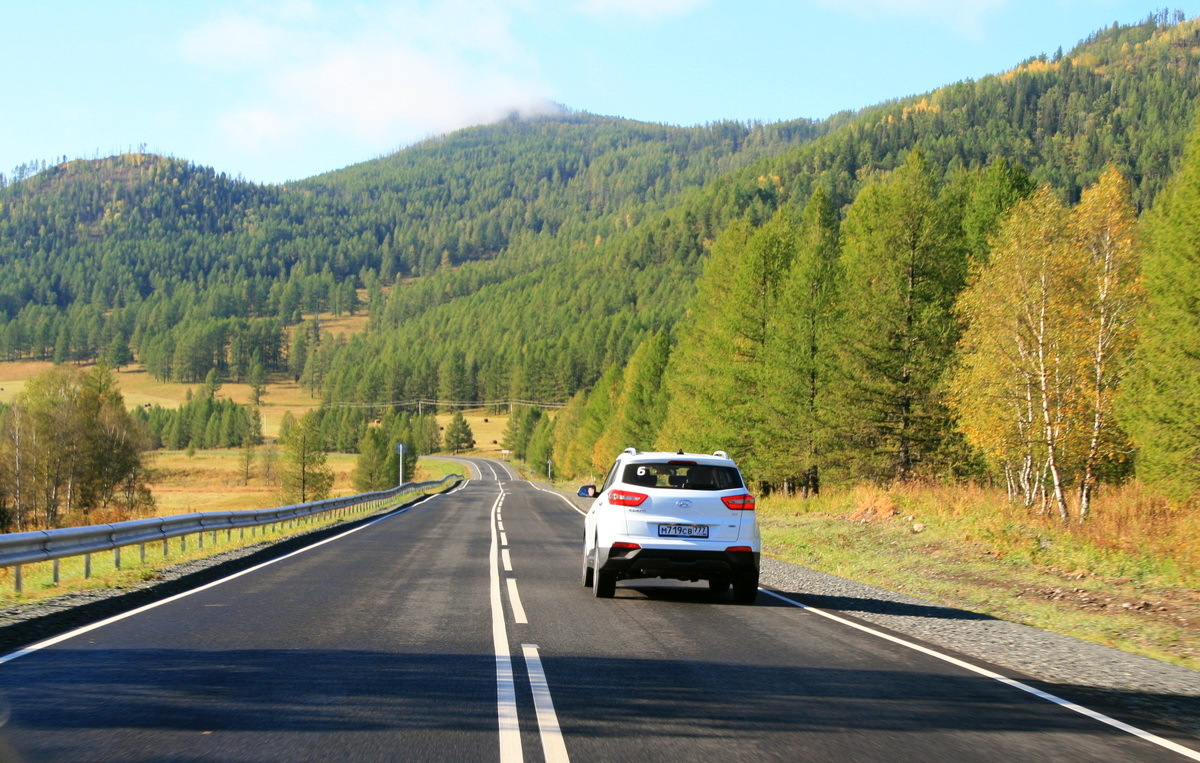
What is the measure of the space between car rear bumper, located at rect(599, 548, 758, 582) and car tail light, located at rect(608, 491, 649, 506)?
58 cm

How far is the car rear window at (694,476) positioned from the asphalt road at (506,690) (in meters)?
1.55

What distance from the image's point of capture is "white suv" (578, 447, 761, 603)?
10938mm

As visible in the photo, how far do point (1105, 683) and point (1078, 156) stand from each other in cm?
18787

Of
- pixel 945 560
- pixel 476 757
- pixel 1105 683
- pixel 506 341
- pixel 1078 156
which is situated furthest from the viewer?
pixel 506 341

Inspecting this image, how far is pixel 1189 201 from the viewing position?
26.1 metres

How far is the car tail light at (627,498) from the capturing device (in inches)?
437

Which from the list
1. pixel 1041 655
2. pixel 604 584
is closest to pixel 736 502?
pixel 604 584

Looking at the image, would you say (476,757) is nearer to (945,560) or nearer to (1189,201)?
(945,560)

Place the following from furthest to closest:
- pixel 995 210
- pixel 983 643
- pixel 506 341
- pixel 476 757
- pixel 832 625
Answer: pixel 506 341 < pixel 995 210 < pixel 832 625 < pixel 983 643 < pixel 476 757

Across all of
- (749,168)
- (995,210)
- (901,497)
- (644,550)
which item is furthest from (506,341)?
(644,550)

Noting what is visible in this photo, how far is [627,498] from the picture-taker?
1117cm

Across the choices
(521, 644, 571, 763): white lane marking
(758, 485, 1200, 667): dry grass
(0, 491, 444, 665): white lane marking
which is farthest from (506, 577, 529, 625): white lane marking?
(758, 485, 1200, 667): dry grass

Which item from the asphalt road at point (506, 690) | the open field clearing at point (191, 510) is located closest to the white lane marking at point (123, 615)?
the asphalt road at point (506, 690)

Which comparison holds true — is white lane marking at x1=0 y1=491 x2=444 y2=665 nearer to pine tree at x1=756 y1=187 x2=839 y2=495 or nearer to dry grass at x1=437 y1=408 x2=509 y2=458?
pine tree at x1=756 y1=187 x2=839 y2=495
